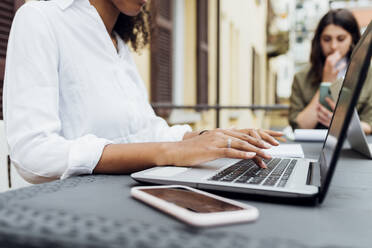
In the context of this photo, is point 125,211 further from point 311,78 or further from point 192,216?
point 311,78

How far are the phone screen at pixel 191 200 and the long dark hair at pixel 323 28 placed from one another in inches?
81.7

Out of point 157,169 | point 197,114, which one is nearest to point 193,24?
point 197,114

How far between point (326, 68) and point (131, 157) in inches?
65.4

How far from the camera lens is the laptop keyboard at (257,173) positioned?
691mm

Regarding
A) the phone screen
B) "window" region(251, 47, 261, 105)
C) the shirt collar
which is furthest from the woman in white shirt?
"window" region(251, 47, 261, 105)

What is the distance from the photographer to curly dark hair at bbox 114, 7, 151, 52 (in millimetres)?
1550

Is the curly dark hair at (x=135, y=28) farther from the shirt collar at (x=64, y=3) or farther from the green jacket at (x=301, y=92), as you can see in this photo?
the green jacket at (x=301, y=92)

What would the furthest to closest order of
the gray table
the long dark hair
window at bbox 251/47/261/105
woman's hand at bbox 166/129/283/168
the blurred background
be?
window at bbox 251/47/261/105 < the blurred background < the long dark hair < woman's hand at bbox 166/129/283/168 < the gray table

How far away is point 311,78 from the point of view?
8.32 ft

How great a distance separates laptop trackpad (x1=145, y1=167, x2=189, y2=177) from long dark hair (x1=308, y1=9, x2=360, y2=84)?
1898mm

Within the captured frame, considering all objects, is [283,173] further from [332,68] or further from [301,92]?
[301,92]

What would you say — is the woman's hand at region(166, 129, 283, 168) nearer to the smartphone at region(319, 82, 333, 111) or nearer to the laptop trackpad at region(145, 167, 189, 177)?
the laptop trackpad at region(145, 167, 189, 177)

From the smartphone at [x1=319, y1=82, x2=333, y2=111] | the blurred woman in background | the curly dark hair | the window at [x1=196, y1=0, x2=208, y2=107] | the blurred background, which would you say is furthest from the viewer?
the window at [x1=196, y1=0, x2=208, y2=107]

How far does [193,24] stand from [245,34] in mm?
4818
